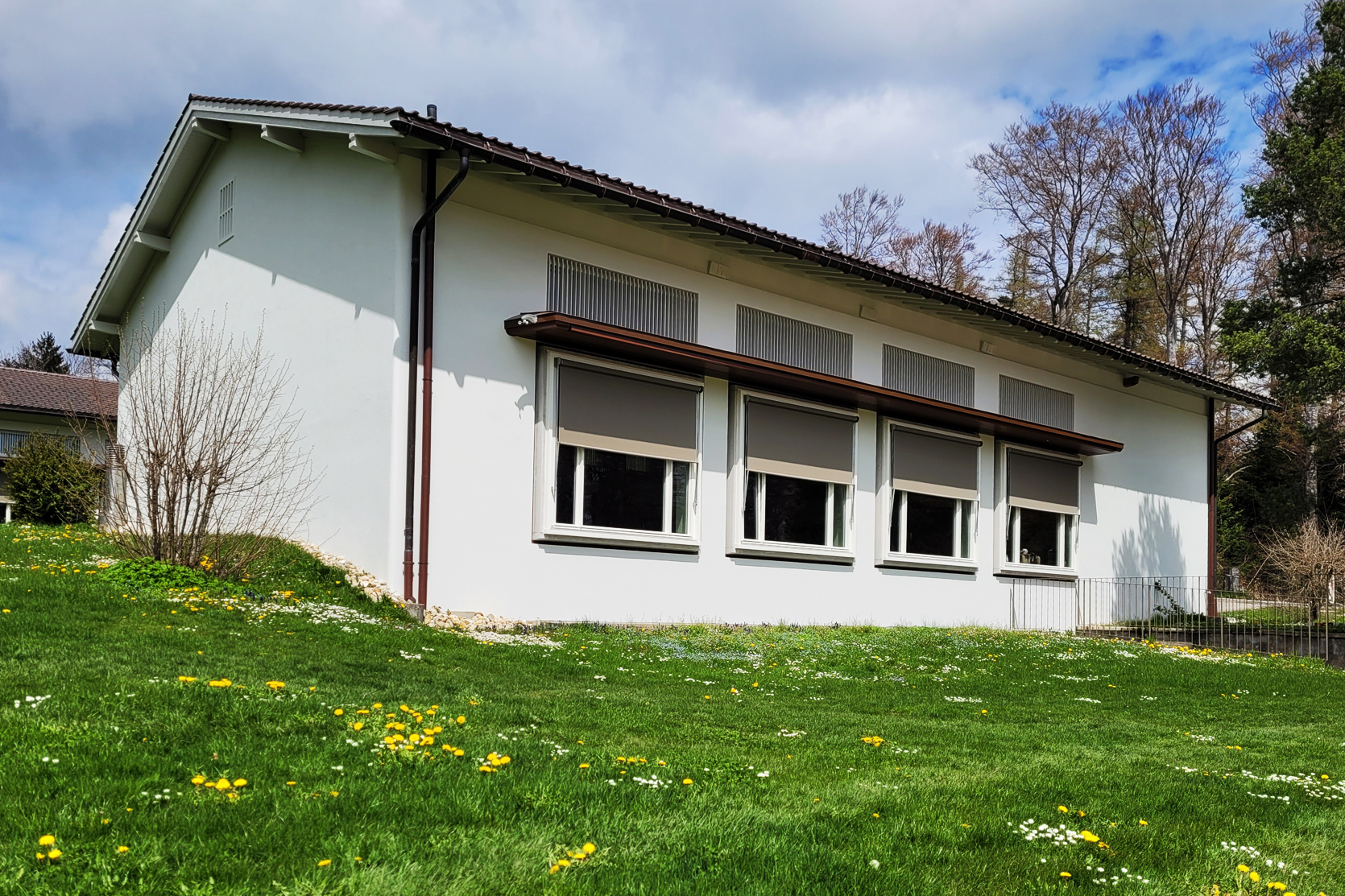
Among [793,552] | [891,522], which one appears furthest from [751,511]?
[891,522]

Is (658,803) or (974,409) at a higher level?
(974,409)

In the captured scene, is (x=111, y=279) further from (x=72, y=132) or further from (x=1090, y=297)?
(x=1090, y=297)

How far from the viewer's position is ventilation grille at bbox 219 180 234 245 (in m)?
16.7

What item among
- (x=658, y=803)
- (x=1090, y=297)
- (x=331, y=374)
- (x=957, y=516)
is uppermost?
(x=1090, y=297)

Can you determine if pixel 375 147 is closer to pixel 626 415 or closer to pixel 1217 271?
pixel 626 415

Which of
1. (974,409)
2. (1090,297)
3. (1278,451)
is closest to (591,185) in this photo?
(974,409)

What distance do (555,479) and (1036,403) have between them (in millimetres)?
11530

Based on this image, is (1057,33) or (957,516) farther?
(957,516)

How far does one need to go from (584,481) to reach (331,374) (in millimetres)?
3476

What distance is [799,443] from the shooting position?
55.1 feet

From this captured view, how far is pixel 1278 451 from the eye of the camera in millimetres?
37312

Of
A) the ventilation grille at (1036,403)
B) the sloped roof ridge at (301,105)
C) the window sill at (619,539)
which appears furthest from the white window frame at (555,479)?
the ventilation grille at (1036,403)

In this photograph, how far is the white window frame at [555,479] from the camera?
13.6 m

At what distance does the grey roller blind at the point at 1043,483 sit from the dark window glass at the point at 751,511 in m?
6.61
